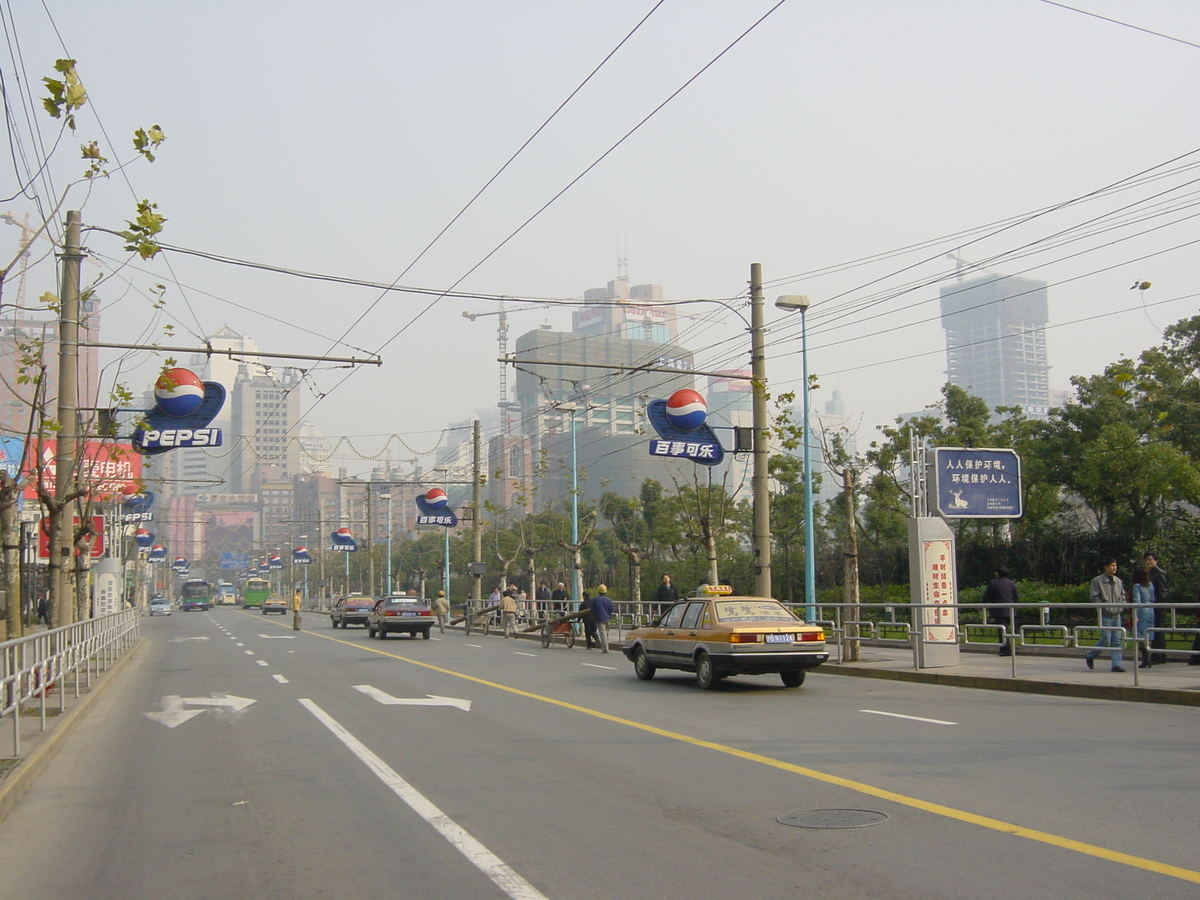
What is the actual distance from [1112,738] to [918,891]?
6.18 metres

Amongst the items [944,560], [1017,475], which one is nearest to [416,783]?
[944,560]

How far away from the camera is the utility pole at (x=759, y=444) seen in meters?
23.7

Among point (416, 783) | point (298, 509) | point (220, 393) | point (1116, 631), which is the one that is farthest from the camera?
point (298, 509)

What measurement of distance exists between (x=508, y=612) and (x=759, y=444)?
17.1 meters

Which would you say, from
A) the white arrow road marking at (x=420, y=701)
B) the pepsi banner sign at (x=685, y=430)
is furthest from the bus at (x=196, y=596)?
the white arrow road marking at (x=420, y=701)

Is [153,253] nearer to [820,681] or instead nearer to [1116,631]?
[820,681]

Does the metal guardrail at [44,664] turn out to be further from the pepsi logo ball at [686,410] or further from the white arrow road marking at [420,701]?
the pepsi logo ball at [686,410]

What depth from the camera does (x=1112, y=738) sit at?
1095cm

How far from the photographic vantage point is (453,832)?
24.5 ft

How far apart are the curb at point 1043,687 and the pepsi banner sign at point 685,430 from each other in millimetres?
7957

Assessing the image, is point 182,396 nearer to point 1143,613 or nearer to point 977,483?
point 977,483

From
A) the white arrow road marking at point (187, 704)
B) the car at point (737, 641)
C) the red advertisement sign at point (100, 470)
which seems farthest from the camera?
the red advertisement sign at point (100, 470)

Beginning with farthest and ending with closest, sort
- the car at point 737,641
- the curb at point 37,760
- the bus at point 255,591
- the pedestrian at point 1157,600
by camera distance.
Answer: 1. the bus at point 255,591
2. the pedestrian at point 1157,600
3. the car at point 737,641
4. the curb at point 37,760

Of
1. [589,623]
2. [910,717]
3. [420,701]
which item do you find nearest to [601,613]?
[589,623]
